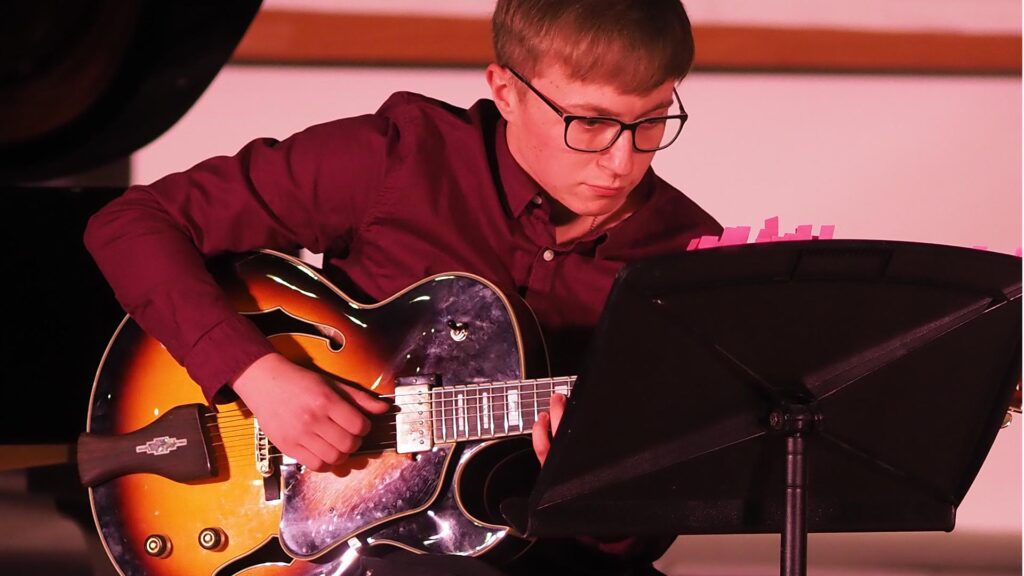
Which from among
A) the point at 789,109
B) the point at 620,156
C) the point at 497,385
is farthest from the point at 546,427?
the point at 789,109

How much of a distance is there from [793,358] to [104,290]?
4.93ft

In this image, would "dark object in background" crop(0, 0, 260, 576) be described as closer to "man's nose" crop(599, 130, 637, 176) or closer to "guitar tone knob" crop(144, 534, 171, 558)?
"guitar tone knob" crop(144, 534, 171, 558)

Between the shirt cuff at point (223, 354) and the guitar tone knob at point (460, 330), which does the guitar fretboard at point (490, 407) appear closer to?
the guitar tone knob at point (460, 330)

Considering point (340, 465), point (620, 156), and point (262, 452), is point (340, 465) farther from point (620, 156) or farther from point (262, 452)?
point (620, 156)

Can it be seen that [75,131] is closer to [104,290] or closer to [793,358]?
[104,290]

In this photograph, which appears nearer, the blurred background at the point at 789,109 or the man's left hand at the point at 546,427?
the man's left hand at the point at 546,427

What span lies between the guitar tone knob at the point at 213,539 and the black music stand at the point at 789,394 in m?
0.51

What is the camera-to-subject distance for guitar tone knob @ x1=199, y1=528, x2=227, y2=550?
4.95 ft

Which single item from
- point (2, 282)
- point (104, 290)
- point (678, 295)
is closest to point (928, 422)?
point (678, 295)

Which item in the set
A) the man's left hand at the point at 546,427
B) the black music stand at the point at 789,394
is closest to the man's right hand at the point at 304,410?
the man's left hand at the point at 546,427

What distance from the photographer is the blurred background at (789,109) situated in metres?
2.29

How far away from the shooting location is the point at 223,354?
147cm

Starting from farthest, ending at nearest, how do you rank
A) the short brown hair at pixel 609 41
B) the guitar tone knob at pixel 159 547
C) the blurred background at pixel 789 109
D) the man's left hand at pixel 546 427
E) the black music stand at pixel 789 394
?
1. the blurred background at pixel 789 109
2. the guitar tone knob at pixel 159 547
3. the short brown hair at pixel 609 41
4. the man's left hand at pixel 546 427
5. the black music stand at pixel 789 394

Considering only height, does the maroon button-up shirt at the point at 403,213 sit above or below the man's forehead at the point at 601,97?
below
